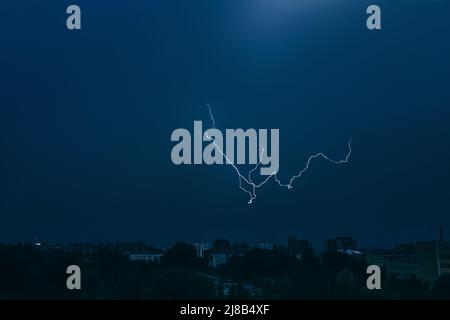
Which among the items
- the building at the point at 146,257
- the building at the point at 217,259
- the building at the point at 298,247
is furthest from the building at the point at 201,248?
the building at the point at 298,247

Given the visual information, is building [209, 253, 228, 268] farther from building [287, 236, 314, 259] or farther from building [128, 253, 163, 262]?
building [287, 236, 314, 259]

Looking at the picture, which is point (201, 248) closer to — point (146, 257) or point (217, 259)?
point (217, 259)

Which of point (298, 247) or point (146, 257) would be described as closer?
→ point (146, 257)

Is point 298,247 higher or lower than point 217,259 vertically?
higher

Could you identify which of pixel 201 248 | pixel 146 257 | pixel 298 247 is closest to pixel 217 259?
pixel 201 248

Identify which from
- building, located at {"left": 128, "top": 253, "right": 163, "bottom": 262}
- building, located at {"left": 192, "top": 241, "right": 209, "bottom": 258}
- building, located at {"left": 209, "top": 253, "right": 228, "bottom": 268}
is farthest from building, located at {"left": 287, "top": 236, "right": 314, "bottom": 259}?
building, located at {"left": 128, "top": 253, "right": 163, "bottom": 262}

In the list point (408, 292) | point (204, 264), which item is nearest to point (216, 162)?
point (204, 264)

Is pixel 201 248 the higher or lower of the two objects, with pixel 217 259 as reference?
higher

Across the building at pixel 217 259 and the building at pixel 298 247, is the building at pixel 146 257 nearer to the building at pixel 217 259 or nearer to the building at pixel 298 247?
the building at pixel 217 259

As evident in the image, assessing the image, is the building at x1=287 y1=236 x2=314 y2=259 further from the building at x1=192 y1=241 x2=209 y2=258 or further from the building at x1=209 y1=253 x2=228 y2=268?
the building at x1=192 y1=241 x2=209 y2=258

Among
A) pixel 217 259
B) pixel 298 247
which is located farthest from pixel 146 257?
pixel 298 247

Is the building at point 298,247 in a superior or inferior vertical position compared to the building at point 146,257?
superior

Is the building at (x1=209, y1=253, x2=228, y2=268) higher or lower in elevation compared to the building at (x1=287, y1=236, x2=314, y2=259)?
lower
